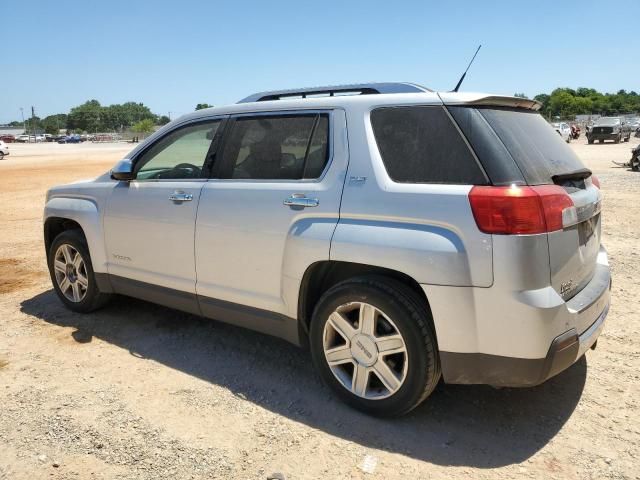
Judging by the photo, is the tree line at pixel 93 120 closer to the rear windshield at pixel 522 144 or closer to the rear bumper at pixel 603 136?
the rear bumper at pixel 603 136

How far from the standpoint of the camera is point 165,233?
409 centimetres

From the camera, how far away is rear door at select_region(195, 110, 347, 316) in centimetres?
325

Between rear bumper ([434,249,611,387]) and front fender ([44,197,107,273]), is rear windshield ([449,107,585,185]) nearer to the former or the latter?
rear bumper ([434,249,611,387])

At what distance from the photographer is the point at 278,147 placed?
3.62 metres

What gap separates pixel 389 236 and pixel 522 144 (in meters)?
0.88

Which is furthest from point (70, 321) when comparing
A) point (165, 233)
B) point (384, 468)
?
point (384, 468)

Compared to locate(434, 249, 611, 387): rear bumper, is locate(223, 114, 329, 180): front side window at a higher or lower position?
higher

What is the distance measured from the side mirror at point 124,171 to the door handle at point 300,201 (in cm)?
174

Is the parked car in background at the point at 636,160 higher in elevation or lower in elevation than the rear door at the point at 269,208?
lower

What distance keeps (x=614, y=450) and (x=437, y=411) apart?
37.3 inches

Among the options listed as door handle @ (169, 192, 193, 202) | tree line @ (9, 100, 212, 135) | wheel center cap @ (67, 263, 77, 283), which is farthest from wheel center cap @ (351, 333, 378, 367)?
tree line @ (9, 100, 212, 135)

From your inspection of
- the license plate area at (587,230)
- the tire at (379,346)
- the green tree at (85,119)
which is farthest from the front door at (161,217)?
the green tree at (85,119)

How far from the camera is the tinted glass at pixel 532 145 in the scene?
110 inches

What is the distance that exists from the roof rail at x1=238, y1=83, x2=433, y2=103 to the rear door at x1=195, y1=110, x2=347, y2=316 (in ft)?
0.97
